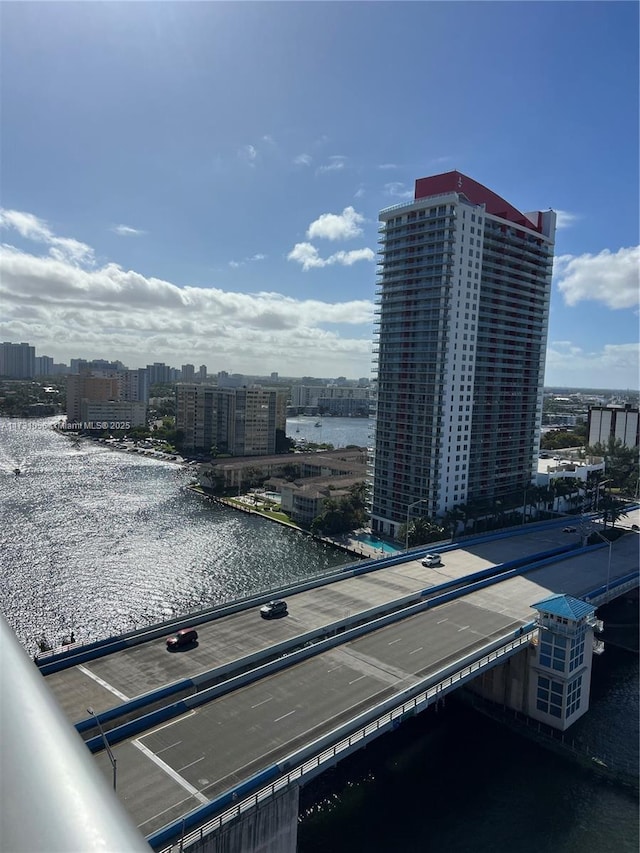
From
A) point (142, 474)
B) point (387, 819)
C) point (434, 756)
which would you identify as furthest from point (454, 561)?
point (142, 474)

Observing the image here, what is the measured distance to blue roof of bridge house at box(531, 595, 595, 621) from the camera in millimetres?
22359

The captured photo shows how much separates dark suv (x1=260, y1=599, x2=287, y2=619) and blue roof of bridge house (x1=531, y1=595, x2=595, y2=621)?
10146mm

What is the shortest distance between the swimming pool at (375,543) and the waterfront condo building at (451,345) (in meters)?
1.64

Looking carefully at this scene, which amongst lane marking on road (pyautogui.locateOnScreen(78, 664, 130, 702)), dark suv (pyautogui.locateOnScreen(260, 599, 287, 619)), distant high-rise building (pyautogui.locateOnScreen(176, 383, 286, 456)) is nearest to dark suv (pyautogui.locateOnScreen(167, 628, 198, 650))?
lane marking on road (pyautogui.locateOnScreen(78, 664, 130, 702))

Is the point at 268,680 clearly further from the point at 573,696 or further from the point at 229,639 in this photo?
the point at 573,696

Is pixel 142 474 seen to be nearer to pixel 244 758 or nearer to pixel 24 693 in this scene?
pixel 244 758

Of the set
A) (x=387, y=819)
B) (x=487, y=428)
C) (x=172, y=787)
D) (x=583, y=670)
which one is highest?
(x=487, y=428)

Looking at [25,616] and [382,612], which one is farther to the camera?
[25,616]

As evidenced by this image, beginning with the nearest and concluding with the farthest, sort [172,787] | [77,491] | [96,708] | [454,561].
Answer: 1. [172,787]
2. [96,708]
3. [454,561]
4. [77,491]

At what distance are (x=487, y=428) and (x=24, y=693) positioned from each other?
49.4m

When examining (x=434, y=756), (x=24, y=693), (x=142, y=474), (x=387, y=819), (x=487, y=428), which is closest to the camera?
(x=24, y=693)

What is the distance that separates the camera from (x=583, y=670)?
23672 millimetres

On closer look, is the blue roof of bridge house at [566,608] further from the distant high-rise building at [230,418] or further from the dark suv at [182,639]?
the distant high-rise building at [230,418]

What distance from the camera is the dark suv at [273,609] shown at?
2258 cm
